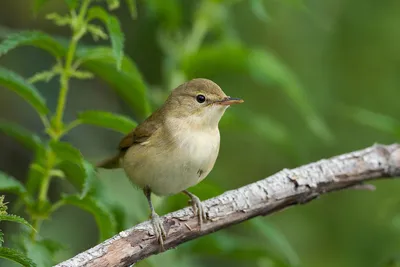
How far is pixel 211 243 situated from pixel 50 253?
86 centimetres

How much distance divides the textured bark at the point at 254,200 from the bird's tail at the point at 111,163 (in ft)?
2.35

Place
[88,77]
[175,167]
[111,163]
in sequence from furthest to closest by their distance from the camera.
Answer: [111,163]
[175,167]
[88,77]

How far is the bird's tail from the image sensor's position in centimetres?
330

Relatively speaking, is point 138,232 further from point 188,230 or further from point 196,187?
point 196,187

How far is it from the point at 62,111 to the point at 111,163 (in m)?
0.72

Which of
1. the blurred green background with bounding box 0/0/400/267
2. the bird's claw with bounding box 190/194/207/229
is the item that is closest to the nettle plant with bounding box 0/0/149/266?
the bird's claw with bounding box 190/194/207/229

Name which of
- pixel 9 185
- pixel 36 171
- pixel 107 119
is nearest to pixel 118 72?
pixel 107 119

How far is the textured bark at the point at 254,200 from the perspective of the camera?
2.30 meters

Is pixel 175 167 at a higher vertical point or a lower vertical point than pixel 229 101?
lower

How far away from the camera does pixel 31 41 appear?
2.46 meters

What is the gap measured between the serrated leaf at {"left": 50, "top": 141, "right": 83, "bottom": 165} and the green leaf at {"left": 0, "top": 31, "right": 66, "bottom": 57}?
1.13 feet

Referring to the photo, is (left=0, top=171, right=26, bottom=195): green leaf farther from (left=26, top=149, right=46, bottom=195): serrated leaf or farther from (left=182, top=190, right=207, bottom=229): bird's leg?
(left=182, top=190, right=207, bottom=229): bird's leg

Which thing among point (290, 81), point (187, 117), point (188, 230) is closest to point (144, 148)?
point (187, 117)

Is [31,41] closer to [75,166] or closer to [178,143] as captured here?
[75,166]
